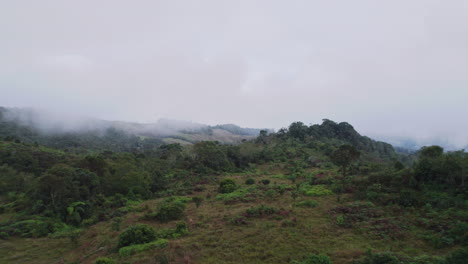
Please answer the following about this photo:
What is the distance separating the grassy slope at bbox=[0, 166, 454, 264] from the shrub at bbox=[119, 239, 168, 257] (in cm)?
40

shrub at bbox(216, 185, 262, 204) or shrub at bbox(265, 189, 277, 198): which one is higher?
shrub at bbox(265, 189, 277, 198)

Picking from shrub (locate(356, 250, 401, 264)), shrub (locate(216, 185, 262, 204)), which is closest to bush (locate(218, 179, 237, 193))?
shrub (locate(216, 185, 262, 204))

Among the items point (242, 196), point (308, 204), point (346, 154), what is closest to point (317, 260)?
point (308, 204)

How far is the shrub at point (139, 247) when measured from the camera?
41.8 ft

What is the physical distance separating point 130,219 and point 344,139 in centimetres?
7922

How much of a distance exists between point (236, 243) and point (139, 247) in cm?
587

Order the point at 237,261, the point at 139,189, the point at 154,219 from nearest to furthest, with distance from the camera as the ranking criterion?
1. the point at 237,261
2. the point at 154,219
3. the point at 139,189

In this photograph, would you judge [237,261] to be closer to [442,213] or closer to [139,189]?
[442,213]

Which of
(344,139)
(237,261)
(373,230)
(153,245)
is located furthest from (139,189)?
(344,139)

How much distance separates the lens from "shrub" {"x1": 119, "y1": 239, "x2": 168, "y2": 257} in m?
12.7

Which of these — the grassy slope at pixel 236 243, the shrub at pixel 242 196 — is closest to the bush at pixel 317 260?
the grassy slope at pixel 236 243

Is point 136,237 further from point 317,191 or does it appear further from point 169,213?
point 317,191

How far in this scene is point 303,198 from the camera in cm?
2191

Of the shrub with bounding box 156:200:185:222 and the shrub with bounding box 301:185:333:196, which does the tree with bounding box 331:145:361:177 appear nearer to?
the shrub with bounding box 301:185:333:196
